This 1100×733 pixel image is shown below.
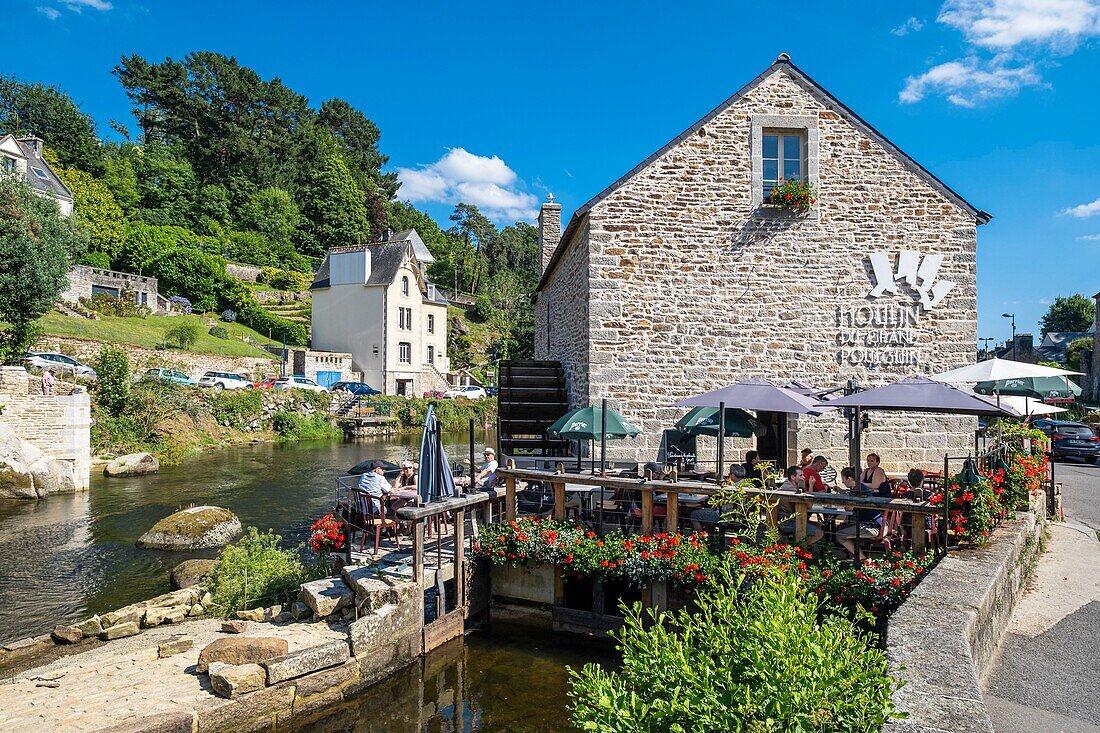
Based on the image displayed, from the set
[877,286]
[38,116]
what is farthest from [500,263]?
[877,286]

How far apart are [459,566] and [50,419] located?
16.8 m

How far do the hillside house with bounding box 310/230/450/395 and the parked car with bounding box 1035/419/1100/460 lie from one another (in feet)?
116

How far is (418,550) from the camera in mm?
7973

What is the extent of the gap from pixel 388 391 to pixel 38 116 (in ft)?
131

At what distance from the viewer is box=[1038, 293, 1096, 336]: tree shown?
7919 centimetres

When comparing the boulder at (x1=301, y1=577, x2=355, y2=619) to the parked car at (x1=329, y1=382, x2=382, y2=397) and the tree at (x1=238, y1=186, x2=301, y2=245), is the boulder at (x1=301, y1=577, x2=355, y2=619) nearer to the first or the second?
the parked car at (x1=329, y1=382, x2=382, y2=397)

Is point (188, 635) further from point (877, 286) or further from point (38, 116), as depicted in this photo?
point (38, 116)

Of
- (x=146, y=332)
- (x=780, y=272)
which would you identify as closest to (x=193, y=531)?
(x=780, y=272)

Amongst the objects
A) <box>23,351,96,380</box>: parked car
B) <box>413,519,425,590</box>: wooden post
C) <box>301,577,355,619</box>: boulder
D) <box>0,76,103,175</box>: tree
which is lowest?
<box>301,577,355,619</box>: boulder

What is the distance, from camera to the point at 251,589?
9.16m

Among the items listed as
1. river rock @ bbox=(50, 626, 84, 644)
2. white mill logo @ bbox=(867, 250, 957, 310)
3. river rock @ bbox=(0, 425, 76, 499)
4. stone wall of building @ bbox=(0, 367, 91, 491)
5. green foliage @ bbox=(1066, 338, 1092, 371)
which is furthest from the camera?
green foliage @ bbox=(1066, 338, 1092, 371)

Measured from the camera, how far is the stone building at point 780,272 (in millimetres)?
12398

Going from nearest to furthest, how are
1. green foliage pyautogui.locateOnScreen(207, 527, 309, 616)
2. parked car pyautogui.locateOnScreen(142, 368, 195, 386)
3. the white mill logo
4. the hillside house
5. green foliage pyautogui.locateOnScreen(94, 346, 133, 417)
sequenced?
1. green foliage pyautogui.locateOnScreen(207, 527, 309, 616)
2. the white mill logo
3. green foliage pyautogui.locateOnScreen(94, 346, 133, 417)
4. parked car pyautogui.locateOnScreen(142, 368, 195, 386)
5. the hillside house

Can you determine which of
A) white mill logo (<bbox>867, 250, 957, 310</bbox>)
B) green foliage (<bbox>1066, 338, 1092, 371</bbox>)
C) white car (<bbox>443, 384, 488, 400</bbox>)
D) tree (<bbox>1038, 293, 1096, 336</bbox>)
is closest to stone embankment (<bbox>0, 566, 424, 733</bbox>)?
white mill logo (<bbox>867, 250, 957, 310</bbox>)
